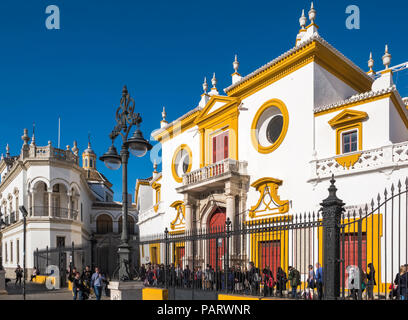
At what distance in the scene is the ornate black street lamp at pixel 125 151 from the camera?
29.9 feet

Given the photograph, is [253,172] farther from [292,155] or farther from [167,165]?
[167,165]

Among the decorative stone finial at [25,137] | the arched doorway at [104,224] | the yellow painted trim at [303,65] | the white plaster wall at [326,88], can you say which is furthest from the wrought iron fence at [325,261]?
the arched doorway at [104,224]

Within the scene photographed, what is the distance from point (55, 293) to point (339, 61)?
1751 centimetres

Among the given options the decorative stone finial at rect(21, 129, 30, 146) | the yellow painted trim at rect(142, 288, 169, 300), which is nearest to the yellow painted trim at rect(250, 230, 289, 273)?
the yellow painted trim at rect(142, 288, 169, 300)

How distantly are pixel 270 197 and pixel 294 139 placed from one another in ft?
8.91

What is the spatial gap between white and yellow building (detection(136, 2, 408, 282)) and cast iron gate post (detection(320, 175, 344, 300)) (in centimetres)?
661

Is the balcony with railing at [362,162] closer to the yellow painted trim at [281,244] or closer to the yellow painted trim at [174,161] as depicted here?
the yellow painted trim at [281,244]

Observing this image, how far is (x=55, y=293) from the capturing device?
19.5m

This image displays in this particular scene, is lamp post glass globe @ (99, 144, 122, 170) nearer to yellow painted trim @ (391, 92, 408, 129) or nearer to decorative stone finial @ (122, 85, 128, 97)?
decorative stone finial @ (122, 85, 128, 97)

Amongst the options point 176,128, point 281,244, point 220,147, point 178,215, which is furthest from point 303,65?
point 178,215

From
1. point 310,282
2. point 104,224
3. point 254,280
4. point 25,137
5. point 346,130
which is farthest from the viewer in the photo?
point 104,224

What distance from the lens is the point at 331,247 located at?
7473 millimetres

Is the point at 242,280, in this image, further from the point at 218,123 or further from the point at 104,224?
the point at 104,224
